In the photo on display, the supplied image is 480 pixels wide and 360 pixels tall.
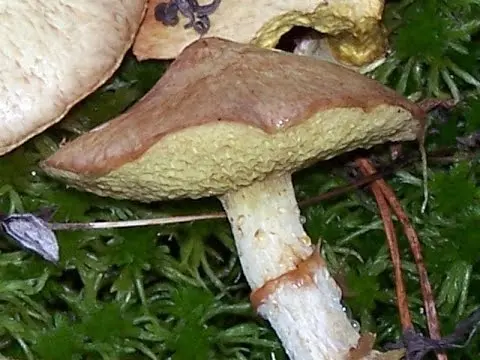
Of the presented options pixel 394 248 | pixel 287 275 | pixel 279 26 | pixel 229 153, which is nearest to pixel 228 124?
pixel 229 153

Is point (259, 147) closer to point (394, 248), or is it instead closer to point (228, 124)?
point (228, 124)

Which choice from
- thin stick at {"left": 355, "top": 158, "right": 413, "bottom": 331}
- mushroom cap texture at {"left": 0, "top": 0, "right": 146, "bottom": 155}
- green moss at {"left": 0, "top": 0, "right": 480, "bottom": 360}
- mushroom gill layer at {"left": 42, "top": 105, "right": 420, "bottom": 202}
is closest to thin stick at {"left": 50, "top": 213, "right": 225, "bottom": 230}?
green moss at {"left": 0, "top": 0, "right": 480, "bottom": 360}

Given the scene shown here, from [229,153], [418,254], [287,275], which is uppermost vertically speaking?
[229,153]

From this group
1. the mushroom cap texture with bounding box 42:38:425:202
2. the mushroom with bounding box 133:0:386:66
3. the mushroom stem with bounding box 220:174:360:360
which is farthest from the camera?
the mushroom with bounding box 133:0:386:66

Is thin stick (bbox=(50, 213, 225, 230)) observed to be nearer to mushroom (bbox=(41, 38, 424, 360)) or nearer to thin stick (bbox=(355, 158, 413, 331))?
mushroom (bbox=(41, 38, 424, 360))

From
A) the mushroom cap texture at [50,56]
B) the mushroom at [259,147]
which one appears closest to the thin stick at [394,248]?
the mushroom at [259,147]

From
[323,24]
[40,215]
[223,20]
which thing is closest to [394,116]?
[323,24]
